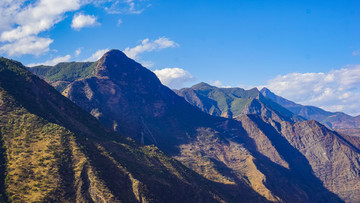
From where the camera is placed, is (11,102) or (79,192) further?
(11,102)

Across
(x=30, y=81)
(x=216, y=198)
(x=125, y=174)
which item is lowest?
(x=216, y=198)

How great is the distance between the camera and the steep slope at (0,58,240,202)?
3398 inches

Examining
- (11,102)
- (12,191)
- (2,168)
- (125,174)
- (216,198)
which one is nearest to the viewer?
(12,191)

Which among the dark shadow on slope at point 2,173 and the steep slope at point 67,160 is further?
the steep slope at point 67,160

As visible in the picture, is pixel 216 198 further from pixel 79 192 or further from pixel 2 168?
pixel 2 168

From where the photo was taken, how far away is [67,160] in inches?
3816

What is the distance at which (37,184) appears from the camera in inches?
3290

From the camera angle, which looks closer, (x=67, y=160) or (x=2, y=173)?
(x=2, y=173)

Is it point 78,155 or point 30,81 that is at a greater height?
point 30,81

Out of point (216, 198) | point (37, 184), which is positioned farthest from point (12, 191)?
point (216, 198)

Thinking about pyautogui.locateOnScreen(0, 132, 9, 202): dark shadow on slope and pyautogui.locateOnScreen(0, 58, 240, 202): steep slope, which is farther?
pyautogui.locateOnScreen(0, 58, 240, 202): steep slope

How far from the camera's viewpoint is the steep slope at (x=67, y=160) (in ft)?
283

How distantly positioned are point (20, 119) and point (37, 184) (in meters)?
31.7

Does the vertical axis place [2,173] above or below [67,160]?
below
